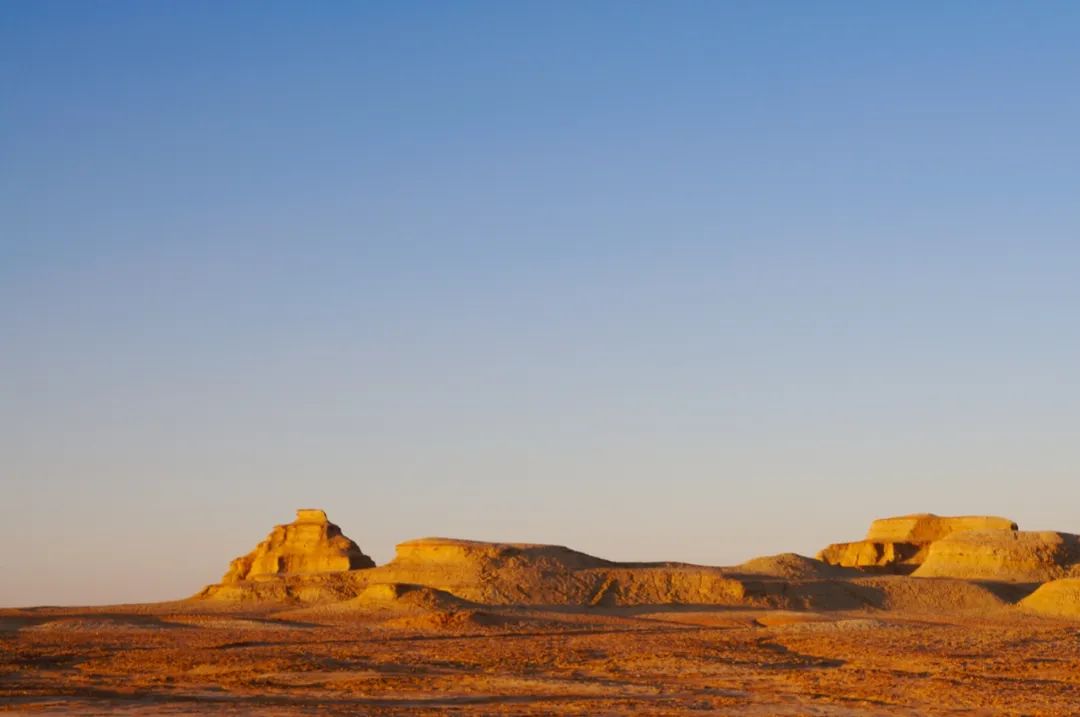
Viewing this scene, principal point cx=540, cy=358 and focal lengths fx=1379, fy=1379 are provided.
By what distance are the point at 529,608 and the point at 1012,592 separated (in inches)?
1082

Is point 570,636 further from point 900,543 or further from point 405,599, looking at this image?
point 900,543

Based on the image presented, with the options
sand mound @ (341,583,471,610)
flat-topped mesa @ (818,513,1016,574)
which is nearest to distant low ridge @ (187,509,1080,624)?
sand mound @ (341,583,471,610)

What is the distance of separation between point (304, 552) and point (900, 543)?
136ft

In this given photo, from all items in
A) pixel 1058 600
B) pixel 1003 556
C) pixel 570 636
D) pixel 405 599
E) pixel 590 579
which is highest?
pixel 1003 556

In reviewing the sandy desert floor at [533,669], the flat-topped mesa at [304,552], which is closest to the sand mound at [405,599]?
the sandy desert floor at [533,669]

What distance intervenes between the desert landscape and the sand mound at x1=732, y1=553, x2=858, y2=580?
254mm

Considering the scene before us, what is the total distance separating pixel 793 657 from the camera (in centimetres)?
3478

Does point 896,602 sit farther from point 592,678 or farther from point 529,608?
point 592,678

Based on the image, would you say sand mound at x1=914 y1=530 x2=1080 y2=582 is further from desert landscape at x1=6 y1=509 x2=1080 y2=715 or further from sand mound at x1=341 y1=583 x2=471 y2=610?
sand mound at x1=341 y1=583 x2=471 y2=610

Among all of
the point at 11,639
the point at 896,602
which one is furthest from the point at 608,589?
the point at 11,639

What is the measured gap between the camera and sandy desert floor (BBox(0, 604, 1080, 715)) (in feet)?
79.3

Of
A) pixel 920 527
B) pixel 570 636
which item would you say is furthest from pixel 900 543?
pixel 570 636

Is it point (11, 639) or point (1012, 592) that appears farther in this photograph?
point (1012, 592)

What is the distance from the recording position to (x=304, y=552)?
8244 cm
